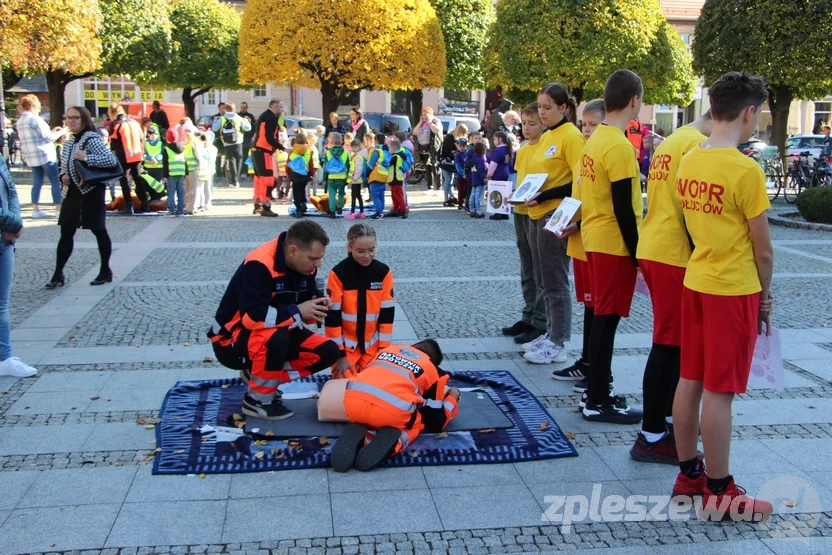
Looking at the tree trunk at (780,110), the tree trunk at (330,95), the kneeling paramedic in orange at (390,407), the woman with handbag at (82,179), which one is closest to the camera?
the kneeling paramedic in orange at (390,407)

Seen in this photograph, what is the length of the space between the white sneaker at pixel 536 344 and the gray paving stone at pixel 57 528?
11.0 feet

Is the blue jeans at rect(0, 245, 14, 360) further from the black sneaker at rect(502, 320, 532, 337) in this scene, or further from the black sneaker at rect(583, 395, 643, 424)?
the black sneaker at rect(583, 395, 643, 424)

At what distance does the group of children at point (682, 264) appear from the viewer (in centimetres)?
358

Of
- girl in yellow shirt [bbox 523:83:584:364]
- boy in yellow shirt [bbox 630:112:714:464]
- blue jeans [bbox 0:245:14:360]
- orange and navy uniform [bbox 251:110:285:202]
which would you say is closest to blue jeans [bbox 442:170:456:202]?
orange and navy uniform [bbox 251:110:285:202]

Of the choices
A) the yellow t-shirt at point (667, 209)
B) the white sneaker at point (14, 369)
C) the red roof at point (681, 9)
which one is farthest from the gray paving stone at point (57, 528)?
the red roof at point (681, 9)

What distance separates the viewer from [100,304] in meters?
7.96

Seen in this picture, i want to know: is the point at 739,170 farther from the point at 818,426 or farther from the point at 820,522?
the point at 818,426

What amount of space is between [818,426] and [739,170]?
7.37ft

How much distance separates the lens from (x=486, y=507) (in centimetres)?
387

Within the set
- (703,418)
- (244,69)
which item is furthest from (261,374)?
(244,69)

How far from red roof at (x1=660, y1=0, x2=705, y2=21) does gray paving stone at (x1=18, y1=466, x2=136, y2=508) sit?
48.8 metres

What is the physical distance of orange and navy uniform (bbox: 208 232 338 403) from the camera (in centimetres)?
468

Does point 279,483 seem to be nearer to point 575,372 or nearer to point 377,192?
point 575,372

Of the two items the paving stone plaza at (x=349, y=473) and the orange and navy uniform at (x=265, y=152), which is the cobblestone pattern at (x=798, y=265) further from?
the orange and navy uniform at (x=265, y=152)
